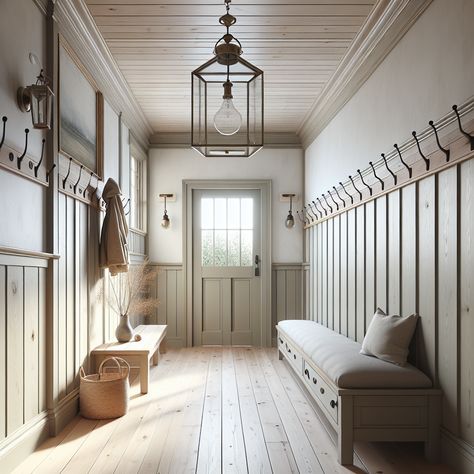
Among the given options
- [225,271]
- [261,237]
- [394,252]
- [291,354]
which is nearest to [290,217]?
[261,237]

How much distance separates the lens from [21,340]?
9.23ft

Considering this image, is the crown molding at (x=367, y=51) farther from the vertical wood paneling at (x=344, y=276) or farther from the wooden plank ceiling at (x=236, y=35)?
the vertical wood paneling at (x=344, y=276)

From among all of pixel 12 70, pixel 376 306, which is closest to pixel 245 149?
pixel 12 70

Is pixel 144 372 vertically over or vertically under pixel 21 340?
under

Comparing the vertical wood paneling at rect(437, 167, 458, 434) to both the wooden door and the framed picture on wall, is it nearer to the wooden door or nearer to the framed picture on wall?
the framed picture on wall

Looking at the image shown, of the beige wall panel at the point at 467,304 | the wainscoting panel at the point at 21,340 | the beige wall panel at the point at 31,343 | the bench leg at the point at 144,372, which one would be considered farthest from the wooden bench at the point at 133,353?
the beige wall panel at the point at 467,304

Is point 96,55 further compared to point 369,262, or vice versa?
point 96,55

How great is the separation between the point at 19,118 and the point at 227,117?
110 centimetres

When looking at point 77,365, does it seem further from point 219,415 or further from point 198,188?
point 198,188

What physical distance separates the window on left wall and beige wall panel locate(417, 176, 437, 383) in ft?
11.5

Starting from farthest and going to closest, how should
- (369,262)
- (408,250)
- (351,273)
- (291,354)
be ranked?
1. (291,354)
2. (351,273)
3. (369,262)
4. (408,250)

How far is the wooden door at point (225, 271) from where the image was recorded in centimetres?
677

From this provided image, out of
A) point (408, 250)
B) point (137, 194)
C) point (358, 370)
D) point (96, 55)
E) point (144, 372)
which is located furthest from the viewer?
point (137, 194)

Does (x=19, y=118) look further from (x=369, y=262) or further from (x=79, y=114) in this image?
(x=369, y=262)
